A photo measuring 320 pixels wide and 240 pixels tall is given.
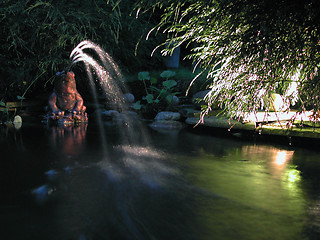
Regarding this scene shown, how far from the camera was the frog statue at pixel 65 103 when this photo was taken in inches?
461

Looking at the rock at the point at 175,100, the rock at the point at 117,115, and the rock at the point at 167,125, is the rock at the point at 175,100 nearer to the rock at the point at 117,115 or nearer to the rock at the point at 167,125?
the rock at the point at 117,115

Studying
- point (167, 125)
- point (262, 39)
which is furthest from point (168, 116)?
point (262, 39)

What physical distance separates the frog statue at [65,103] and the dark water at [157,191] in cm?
342

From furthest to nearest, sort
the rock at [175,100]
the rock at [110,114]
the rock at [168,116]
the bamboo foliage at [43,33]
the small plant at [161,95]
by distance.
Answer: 1. the rock at [175,100]
2. the small plant at [161,95]
3. the rock at [110,114]
4. the bamboo foliage at [43,33]
5. the rock at [168,116]

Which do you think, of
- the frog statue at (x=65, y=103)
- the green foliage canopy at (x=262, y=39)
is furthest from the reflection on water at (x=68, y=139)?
the green foliage canopy at (x=262, y=39)

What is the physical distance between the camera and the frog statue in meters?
11.7

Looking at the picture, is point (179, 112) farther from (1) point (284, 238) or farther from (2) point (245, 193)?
(1) point (284, 238)

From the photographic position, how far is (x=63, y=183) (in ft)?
17.0

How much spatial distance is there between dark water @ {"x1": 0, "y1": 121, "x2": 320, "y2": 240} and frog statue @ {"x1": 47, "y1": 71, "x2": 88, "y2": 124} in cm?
342

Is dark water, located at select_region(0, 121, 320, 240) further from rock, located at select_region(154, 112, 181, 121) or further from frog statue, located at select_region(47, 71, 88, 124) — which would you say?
rock, located at select_region(154, 112, 181, 121)

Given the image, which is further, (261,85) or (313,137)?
(313,137)

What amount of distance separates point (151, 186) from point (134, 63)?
45.6 feet

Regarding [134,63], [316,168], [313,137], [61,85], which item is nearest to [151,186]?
[316,168]

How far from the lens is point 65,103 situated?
1186 centimetres
